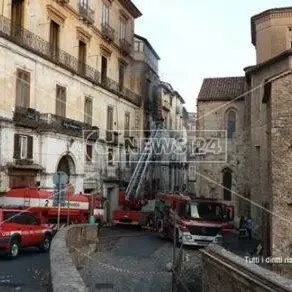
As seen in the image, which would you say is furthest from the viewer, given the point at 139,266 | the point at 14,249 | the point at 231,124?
the point at 231,124

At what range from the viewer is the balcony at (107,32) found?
3769 cm

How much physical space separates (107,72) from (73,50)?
5928 millimetres

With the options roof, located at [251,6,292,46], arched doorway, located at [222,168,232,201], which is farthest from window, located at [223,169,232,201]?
roof, located at [251,6,292,46]

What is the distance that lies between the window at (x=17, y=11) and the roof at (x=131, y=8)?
1457 cm

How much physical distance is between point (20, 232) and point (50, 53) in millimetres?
14277

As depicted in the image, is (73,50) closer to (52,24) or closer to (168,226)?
(52,24)

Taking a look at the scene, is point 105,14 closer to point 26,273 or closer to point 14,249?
point 14,249

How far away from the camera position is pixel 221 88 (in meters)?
38.3

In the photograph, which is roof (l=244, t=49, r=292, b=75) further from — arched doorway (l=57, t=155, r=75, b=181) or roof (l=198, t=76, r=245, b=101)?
arched doorway (l=57, t=155, r=75, b=181)

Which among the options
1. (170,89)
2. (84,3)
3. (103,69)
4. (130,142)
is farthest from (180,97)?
(84,3)

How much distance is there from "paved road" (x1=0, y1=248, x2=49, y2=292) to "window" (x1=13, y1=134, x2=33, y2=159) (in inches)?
305

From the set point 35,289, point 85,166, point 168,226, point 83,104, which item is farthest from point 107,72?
point 35,289

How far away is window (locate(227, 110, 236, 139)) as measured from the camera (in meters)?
36.8

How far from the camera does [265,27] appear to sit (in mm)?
33219
